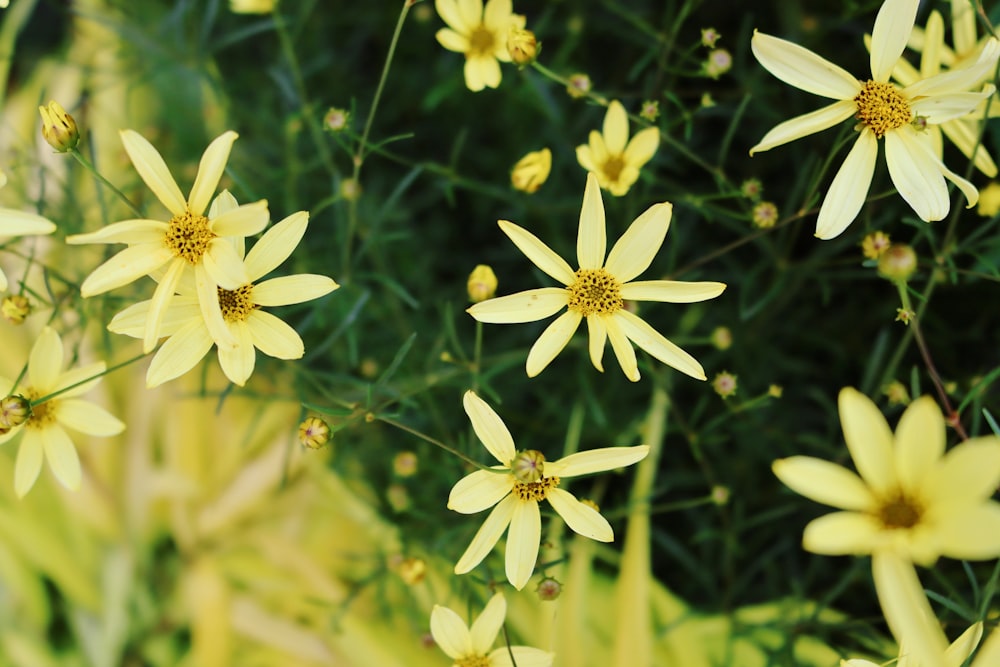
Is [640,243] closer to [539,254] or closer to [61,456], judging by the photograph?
[539,254]

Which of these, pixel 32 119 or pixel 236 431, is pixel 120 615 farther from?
pixel 32 119

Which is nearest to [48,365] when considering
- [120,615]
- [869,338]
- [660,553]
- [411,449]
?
[411,449]

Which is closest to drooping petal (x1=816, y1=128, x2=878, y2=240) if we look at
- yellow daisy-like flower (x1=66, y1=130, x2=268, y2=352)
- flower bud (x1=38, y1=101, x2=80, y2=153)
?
yellow daisy-like flower (x1=66, y1=130, x2=268, y2=352)

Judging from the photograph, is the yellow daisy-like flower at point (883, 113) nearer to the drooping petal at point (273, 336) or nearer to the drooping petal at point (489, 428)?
the drooping petal at point (489, 428)

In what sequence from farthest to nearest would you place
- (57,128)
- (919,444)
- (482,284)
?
1. (482,284)
2. (57,128)
3. (919,444)

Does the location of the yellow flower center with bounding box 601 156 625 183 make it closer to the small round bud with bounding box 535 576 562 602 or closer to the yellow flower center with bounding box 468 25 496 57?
the yellow flower center with bounding box 468 25 496 57

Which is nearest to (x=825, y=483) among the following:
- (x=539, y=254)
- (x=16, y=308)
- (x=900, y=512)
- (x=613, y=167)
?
(x=900, y=512)

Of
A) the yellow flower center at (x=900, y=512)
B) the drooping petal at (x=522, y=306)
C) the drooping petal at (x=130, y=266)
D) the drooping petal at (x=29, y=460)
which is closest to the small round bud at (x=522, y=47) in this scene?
the drooping petal at (x=522, y=306)
